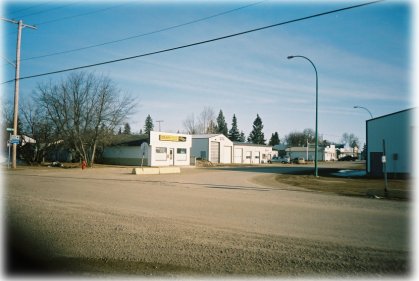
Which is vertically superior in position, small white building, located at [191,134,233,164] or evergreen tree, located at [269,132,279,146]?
evergreen tree, located at [269,132,279,146]

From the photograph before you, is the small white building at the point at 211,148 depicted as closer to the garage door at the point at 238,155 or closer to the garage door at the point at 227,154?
the garage door at the point at 227,154

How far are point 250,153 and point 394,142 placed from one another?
42915 mm

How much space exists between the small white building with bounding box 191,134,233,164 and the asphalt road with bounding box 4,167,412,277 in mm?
48335

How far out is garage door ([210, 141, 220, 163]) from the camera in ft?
201

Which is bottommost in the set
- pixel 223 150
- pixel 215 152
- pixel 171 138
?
pixel 215 152

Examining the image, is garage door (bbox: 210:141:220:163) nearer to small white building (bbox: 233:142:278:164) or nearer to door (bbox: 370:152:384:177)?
small white building (bbox: 233:142:278:164)

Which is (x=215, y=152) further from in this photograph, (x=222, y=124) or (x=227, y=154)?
(x=222, y=124)

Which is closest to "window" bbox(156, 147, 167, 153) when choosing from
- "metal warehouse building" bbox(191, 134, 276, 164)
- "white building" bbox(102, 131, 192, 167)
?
"white building" bbox(102, 131, 192, 167)

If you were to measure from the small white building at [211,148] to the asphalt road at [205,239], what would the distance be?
4833cm

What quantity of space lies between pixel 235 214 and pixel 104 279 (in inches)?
223

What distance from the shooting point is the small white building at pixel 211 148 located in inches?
2381

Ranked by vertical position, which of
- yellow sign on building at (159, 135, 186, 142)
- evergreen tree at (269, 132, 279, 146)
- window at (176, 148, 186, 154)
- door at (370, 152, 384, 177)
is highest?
evergreen tree at (269, 132, 279, 146)

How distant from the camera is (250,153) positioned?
238 ft

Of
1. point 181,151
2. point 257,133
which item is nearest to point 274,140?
point 257,133
